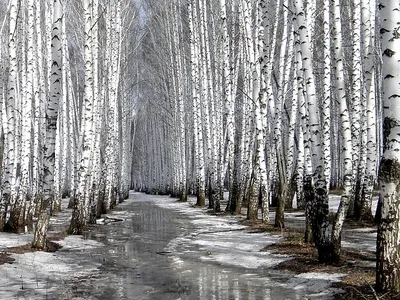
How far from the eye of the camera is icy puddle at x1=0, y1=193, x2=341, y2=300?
21.8ft

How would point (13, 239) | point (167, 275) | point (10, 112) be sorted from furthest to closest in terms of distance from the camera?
point (10, 112) < point (13, 239) < point (167, 275)

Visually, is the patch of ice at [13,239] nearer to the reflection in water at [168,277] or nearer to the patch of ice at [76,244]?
the patch of ice at [76,244]

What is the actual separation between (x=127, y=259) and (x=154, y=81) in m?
34.3

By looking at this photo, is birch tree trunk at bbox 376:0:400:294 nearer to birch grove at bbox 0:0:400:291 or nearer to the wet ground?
birch grove at bbox 0:0:400:291

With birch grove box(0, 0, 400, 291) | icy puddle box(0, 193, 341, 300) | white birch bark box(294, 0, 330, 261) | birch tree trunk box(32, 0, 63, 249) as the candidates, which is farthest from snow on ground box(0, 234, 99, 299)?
white birch bark box(294, 0, 330, 261)

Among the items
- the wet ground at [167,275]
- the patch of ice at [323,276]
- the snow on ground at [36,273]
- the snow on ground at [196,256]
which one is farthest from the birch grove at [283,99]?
the snow on ground at [36,273]

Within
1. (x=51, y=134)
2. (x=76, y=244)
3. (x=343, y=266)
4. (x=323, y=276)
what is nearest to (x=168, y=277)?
(x=323, y=276)

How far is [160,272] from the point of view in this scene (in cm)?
832

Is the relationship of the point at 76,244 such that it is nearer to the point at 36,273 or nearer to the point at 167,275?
the point at 36,273

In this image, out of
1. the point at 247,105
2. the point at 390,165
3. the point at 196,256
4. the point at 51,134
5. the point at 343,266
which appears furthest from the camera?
the point at 247,105

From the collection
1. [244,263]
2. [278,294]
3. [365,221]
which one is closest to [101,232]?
[244,263]

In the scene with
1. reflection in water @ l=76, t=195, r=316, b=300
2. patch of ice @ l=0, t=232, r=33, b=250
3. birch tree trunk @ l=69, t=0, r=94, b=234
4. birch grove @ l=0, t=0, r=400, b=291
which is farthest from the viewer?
birch tree trunk @ l=69, t=0, r=94, b=234

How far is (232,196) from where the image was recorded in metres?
20.7

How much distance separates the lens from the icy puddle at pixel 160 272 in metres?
6.66
